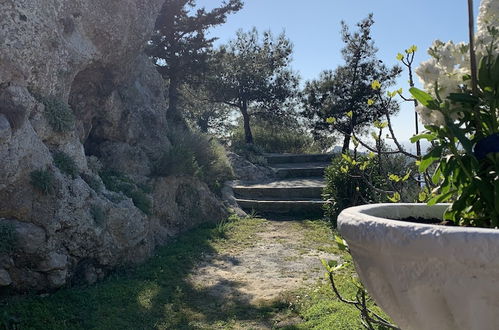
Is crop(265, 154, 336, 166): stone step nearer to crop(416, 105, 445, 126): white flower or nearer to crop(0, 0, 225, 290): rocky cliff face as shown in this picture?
crop(0, 0, 225, 290): rocky cliff face

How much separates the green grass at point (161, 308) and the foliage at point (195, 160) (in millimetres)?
2954

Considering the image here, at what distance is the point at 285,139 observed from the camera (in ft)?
69.5

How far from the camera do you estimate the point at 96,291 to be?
5000 millimetres

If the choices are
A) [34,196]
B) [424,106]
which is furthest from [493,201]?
[34,196]

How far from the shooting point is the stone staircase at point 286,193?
10945 mm

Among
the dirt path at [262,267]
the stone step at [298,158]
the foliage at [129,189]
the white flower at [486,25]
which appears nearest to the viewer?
the white flower at [486,25]

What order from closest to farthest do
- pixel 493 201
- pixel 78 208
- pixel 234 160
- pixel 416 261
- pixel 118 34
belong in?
pixel 416 261 < pixel 493 201 < pixel 78 208 < pixel 118 34 < pixel 234 160

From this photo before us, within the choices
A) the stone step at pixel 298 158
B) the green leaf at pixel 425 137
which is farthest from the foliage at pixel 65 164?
the stone step at pixel 298 158

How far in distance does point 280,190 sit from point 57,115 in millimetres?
7230

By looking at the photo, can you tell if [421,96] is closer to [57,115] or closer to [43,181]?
[43,181]

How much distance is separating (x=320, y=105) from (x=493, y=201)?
18401 millimetres

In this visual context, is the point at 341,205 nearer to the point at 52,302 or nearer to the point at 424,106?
the point at 52,302

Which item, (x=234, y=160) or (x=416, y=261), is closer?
(x=416, y=261)

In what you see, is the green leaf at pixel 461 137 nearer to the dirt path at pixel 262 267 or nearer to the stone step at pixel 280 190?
the dirt path at pixel 262 267
